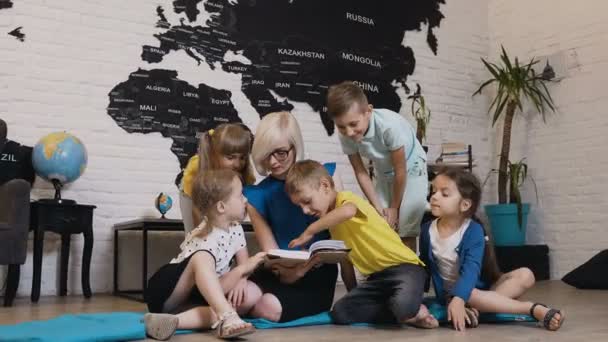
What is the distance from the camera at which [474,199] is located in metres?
2.59

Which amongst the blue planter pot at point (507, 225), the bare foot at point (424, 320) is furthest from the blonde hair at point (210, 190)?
the blue planter pot at point (507, 225)

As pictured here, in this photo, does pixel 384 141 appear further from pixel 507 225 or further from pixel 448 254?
pixel 507 225

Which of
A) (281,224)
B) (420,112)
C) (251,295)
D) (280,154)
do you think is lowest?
(251,295)

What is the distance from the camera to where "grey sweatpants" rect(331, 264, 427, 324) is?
2357mm

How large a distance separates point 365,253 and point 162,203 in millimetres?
2065

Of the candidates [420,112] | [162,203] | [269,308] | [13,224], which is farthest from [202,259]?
[420,112]

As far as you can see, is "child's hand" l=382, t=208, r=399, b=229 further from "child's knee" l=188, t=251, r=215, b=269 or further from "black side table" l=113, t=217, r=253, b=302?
"black side table" l=113, t=217, r=253, b=302

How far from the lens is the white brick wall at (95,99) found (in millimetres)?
4016

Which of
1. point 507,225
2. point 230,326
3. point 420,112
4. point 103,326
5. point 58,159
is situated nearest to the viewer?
point 230,326

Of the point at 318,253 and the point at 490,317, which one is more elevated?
the point at 318,253

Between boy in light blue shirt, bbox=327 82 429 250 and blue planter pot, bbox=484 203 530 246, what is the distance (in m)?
2.58

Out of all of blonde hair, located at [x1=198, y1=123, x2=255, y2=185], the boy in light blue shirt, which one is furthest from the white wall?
blonde hair, located at [x1=198, y1=123, x2=255, y2=185]

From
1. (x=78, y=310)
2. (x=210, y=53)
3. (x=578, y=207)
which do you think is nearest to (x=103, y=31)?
(x=210, y=53)

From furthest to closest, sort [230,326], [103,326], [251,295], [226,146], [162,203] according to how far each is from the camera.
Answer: [162,203]
[226,146]
[251,295]
[103,326]
[230,326]
